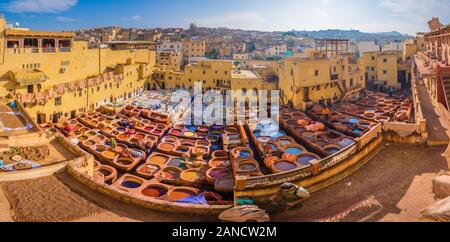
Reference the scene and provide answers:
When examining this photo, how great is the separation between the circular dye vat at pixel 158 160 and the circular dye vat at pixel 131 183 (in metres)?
3.14

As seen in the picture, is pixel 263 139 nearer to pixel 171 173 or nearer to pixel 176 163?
pixel 176 163

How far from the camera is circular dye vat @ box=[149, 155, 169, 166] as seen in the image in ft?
77.5

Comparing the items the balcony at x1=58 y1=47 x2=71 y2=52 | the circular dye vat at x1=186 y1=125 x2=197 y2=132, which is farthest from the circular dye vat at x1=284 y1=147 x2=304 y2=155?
the balcony at x1=58 y1=47 x2=71 y2=52

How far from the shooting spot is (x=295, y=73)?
36656 mm

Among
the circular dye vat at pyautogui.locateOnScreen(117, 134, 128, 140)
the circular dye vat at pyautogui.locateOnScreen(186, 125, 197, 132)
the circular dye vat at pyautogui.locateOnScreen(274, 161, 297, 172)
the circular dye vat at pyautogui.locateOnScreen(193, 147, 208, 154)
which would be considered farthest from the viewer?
the circular dye vat at pyautogui.locateOnScreen(186, 125, 197, 132)

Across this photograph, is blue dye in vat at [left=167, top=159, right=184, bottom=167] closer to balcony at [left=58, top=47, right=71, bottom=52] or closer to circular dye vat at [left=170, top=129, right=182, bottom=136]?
circular dye vat at [left=170, top=129, right=182, bottom=136]

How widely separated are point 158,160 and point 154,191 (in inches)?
209

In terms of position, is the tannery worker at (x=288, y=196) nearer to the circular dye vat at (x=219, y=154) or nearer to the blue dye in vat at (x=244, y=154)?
the blue dye in vat at (x=244, y=154)

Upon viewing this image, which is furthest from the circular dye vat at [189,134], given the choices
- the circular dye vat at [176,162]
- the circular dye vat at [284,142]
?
the circular dye vat at [284,142]

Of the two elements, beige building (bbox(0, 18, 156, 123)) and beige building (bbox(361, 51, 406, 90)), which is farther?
beige building (bbox(361, 51, 406, 90))

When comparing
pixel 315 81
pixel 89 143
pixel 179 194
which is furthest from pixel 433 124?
pixel 89 143

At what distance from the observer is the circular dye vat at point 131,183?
1977 centimetres

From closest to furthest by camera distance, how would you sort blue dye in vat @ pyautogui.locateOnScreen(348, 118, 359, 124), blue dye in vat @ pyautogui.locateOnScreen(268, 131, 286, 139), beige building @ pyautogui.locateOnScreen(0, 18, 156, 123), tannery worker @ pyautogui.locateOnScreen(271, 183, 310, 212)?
tannery worker @ pyautogui.locateOnScreen(271, 183, 310, 212) < blue dye in vat @ pyautogui.locateOnScreen(268, 131, 286, 139) < beige building @ pyautogui.locateOnScreen(0, 18, 156, 123) < blue dye in vat @ pyautogui.locateOnScreen(348, 118, 359, 124)

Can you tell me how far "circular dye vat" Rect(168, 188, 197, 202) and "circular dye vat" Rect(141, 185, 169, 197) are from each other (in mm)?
540
